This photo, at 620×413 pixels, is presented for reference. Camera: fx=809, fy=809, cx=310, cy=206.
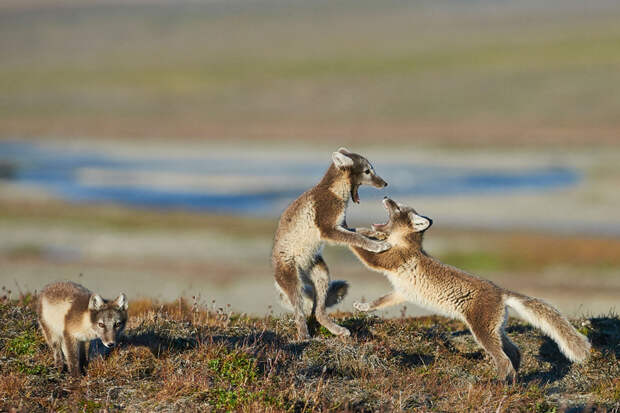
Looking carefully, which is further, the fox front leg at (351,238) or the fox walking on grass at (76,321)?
the fox front leg at (351,238)

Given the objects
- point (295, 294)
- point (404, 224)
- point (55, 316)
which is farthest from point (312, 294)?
point (55, 316)

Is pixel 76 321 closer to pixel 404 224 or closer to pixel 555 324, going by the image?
pixel 404 224

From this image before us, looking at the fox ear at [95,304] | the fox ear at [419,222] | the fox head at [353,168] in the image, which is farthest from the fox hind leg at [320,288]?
the fox ear at [95,304]

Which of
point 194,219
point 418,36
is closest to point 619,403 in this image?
point 194,219

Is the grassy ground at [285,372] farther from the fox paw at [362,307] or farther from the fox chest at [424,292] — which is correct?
the fox chest at [424,292]

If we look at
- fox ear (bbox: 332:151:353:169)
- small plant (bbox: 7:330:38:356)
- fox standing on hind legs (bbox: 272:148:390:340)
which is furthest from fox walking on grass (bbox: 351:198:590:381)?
small plant (bbox: 7:330:38:356)

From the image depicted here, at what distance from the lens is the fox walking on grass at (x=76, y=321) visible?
29.3 ft

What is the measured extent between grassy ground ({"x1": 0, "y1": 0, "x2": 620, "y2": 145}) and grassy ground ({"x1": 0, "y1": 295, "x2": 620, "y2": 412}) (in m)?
48.9

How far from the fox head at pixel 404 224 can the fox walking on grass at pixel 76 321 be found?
4195mm

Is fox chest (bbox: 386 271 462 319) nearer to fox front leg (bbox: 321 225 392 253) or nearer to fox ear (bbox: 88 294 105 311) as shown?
fox front leg (bbox: 321 225 392 253)

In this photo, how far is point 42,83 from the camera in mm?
116750

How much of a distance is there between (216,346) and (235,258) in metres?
18.3

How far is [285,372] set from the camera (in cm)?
933

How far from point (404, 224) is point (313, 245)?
148 cm
